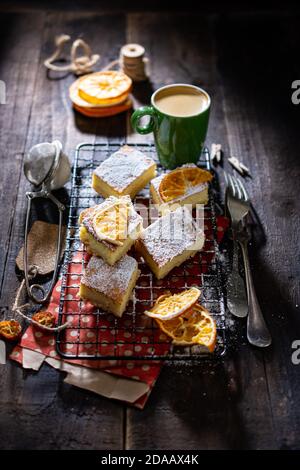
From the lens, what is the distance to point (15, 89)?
2.76 metres

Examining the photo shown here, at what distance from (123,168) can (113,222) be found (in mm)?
355

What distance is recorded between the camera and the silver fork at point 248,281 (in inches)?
70.2

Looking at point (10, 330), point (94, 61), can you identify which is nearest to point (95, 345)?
point (10, 330)

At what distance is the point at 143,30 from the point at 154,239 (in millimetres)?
1723

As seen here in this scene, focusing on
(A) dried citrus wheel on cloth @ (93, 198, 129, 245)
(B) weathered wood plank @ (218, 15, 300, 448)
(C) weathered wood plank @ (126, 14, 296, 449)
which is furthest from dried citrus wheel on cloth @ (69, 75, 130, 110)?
(C) weathered wood plank @ (126, 14, 296, 449)

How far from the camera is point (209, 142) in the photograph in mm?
2525

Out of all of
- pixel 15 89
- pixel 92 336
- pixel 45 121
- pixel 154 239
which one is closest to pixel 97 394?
pixel 92 336

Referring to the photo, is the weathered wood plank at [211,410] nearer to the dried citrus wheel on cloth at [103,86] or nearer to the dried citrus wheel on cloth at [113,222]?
the dried citrus wheel on cloth at [113,222]

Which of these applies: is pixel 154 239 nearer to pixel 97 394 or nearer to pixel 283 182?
pixel 97 394

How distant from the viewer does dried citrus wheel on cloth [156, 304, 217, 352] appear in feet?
5.56

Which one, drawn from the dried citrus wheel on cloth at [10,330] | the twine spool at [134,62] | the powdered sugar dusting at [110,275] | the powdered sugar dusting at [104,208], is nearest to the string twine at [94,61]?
the twine spool at [134,62]

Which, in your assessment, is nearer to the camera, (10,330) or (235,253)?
(10,330)

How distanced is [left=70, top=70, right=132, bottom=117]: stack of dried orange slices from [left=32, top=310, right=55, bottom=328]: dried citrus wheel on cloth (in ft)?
3.77

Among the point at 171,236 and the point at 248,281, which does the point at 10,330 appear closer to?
the point at 171,236
